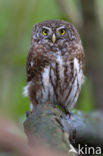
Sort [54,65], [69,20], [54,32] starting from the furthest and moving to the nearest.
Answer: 1. [69,20]
2. [54,32]
3. [54,65]

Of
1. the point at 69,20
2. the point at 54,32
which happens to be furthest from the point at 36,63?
the point at 69,20

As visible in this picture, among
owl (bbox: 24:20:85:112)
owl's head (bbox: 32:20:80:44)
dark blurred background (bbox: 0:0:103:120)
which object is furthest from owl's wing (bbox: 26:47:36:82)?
dark blurred background (bbox: 0:0:103:120)

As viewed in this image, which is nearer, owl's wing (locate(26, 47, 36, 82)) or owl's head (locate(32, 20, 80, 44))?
owl's wing (locate(26, 47, 36, 82))

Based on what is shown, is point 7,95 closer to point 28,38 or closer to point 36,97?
point 36,97

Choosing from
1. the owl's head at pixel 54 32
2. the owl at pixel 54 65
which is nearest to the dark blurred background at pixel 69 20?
the owl's head at pixel 54 32

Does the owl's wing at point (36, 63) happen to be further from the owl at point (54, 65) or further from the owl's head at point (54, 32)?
the owl's head at point (54, 32)

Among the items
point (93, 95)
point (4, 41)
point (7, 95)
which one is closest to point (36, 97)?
point (7, 95)

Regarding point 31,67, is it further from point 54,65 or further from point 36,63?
point 54,65

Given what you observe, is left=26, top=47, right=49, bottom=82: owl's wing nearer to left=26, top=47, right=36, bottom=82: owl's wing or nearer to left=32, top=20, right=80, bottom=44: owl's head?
left=26, top=47, right=36, bottom=82: owl's wing
